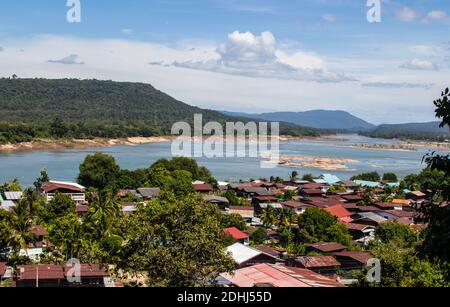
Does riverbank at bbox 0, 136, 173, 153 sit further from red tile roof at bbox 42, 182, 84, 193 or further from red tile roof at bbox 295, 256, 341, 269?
red tile roof at bbox 295, 256, 341, 269

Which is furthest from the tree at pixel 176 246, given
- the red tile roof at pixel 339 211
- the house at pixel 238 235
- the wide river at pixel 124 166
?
the wide river at pixel 124 166

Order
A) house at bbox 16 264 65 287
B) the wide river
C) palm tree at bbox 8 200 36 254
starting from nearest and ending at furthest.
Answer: house at bbox 16 264 65 287 → palm tree at bbox 8 200 36 254 → the wide river

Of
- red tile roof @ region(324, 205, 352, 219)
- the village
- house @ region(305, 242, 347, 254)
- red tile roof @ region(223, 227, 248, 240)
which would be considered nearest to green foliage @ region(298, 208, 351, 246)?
the village

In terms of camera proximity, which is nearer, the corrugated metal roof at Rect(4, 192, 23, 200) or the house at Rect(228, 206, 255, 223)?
the corrugated metal roof at Rect(4, 192, 23, 200)

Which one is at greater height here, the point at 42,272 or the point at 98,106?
the point at 98,106

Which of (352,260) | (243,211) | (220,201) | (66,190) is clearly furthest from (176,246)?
(66,190)

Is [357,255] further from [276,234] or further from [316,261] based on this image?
[276,234]

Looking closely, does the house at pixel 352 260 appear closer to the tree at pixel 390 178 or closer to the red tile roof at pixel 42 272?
the red tile roof at pixel 42 272
